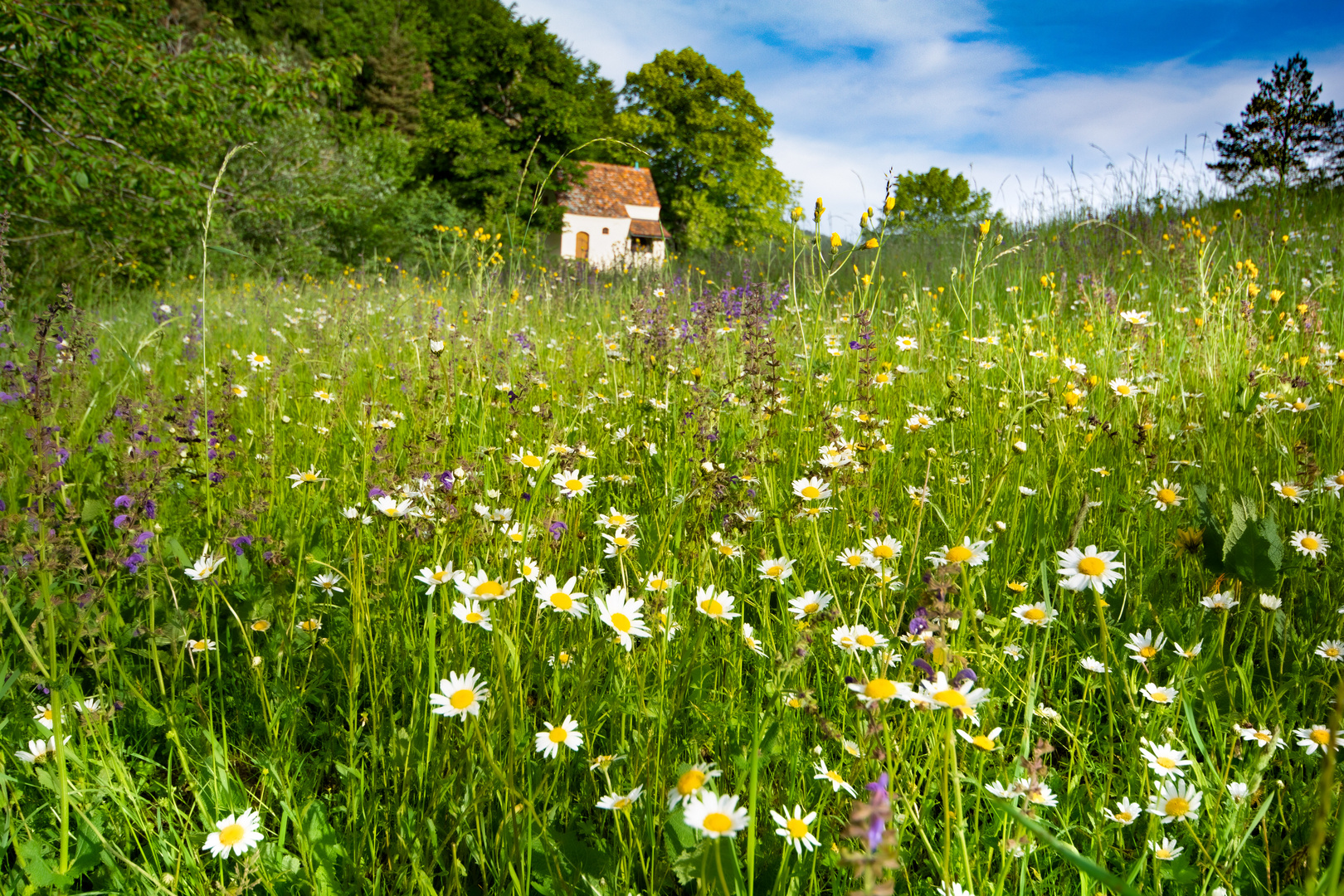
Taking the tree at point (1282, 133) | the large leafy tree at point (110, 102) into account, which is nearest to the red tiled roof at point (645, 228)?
the tree at point (1282, 133)

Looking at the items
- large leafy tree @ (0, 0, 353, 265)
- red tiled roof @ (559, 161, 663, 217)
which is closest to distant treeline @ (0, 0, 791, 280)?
large leafy tree @ (0, 0, 353, 265)

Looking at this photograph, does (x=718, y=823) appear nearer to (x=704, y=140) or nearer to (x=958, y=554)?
(x=958, y=554)

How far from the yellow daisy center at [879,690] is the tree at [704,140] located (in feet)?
122

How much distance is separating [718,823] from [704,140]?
40.3 m

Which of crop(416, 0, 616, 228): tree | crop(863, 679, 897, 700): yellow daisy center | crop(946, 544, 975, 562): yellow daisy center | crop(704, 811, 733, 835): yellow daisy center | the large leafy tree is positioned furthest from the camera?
crop(416, 0, 616, 228): tree

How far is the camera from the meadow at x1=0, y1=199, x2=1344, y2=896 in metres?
1.00

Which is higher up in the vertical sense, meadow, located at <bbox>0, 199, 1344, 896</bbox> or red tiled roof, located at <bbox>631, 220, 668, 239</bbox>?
red tiled roof, located at <bbox>631, 220, 668, 239</bbox>

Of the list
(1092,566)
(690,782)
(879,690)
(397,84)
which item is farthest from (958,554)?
(397,84)

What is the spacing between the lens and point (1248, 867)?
1.03 m

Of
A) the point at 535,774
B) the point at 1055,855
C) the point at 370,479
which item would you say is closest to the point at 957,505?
the point at 1055,855

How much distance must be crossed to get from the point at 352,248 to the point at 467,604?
69.2ft

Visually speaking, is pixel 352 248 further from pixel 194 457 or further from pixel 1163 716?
pixel 1163 716

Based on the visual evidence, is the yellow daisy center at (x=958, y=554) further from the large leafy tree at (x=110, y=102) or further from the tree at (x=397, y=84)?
the tree at (x=397, y=84)

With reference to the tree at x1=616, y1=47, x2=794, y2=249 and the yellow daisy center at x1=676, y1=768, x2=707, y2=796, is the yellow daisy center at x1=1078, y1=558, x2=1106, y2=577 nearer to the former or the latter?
the yellow daisy center at x1=676, y1=768, x2=707, y2=796
